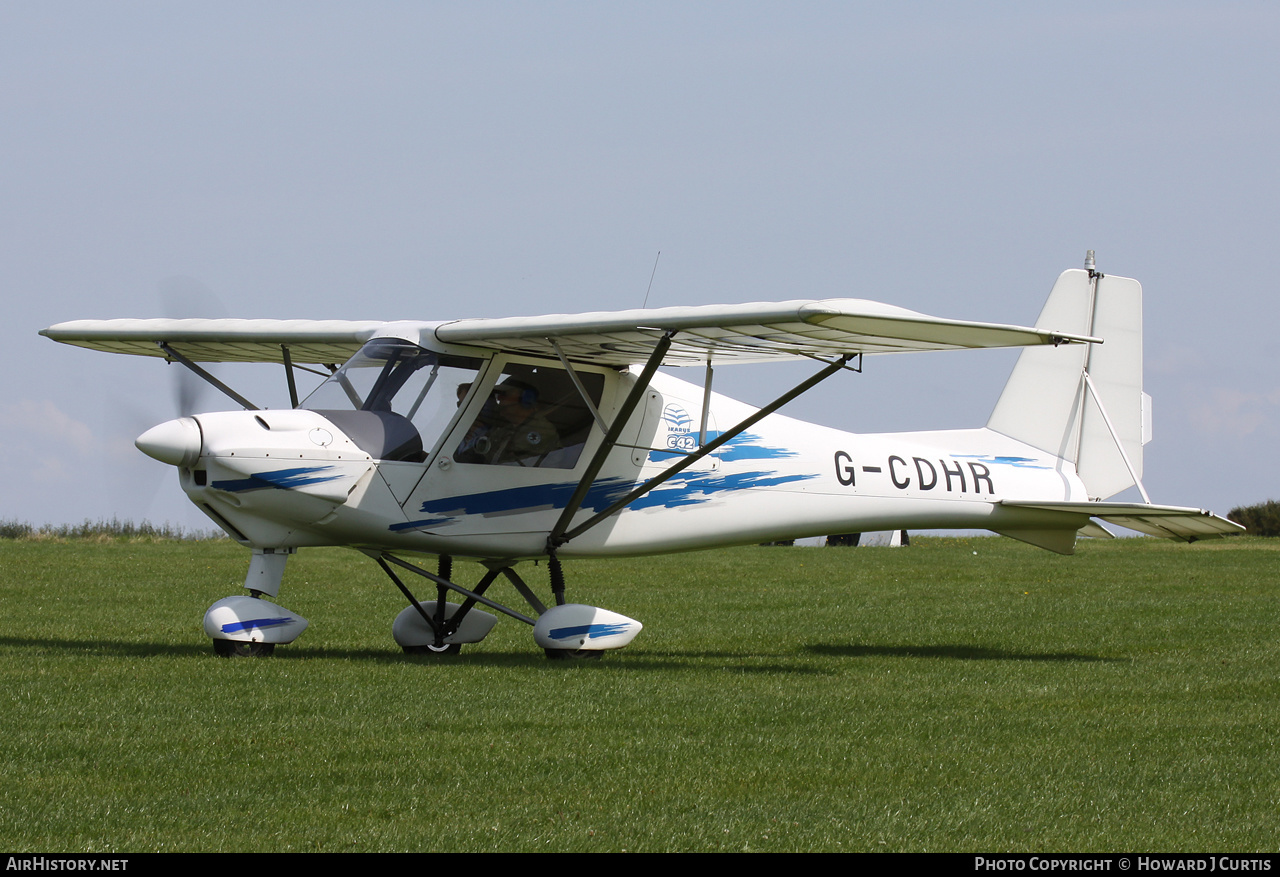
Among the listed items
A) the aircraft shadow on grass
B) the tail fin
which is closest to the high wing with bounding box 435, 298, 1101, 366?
the aircraft shadow on grass

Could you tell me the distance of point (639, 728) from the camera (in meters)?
8.45

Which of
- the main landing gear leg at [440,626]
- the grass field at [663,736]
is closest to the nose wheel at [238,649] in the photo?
the grass field at [663,736]

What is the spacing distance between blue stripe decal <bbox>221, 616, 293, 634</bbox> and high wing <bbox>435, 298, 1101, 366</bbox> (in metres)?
2.73

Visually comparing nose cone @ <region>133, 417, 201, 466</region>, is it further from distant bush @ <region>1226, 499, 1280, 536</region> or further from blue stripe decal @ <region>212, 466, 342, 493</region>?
distant bush @ <region>1226, 499, 1280, 536</region>

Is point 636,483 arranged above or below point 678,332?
below

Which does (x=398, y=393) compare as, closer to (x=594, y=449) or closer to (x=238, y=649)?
(x=594, y=449)

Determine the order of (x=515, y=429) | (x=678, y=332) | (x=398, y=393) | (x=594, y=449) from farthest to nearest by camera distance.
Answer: (x=594, y=449)
(x=515, y=429)
(x=398, y=393)
(x=678, y=332)

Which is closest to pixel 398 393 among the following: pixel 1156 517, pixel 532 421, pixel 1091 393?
pixel 532 421

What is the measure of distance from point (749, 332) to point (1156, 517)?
5.05 meters

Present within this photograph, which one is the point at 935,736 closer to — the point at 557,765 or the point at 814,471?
the point at 557,765

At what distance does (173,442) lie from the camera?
1051cm

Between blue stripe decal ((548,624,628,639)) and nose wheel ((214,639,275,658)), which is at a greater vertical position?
blue stripe decal ((548,624,628,639))

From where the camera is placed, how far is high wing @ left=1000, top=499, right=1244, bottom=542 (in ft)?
41.6

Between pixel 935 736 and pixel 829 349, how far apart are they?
4.28 m
